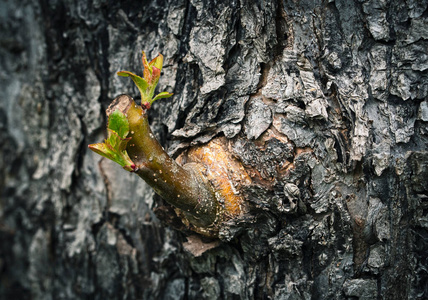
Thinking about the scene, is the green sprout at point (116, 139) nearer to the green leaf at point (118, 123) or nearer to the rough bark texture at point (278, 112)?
the green leaf at point (118, 123)

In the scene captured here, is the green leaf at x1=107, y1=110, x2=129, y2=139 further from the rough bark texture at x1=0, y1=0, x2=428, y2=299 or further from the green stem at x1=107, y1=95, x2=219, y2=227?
the rough bark texture at x1=0, y1=0, x2=428, y2=299

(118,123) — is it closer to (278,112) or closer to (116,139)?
(116,139)

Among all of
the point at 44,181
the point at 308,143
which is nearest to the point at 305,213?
the point at 308,143

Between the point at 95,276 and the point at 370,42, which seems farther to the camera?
the point at 95,276

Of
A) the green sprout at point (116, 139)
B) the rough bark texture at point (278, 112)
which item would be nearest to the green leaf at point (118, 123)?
the green sprout at point (116, 139)

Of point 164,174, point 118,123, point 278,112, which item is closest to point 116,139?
point 118,123

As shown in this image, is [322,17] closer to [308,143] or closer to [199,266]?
[308,143]

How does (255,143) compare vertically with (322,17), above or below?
below

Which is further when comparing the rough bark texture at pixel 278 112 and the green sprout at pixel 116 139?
the rough bark texture at pixel 278 112
